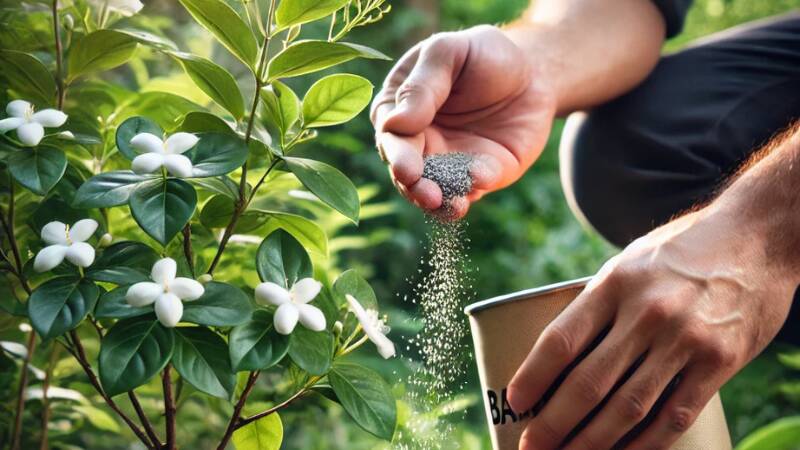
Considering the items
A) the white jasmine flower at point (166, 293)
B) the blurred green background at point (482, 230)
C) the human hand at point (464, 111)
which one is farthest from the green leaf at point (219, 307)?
the blurred green background at point (482, 230)

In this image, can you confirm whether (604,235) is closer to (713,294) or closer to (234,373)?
(713,294)

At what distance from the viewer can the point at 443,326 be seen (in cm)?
99

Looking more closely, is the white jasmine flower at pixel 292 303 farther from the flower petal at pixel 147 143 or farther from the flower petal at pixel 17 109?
the flower petal at pixel 17 109

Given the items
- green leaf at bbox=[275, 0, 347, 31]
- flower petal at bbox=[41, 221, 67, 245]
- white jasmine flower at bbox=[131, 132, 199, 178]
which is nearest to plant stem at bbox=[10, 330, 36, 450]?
flower petal at bbox=[41, 221, 67, 245]

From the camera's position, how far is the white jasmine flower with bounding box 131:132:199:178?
0.68 metres

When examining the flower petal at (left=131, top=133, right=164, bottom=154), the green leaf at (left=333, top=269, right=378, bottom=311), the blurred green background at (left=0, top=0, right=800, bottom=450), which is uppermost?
→ the flower petal at (left=131, top=133, right=164, bottom=154)

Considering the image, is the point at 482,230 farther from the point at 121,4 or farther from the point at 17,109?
the point at 17,109

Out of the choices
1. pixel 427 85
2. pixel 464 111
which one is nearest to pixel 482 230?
pixel 464 111

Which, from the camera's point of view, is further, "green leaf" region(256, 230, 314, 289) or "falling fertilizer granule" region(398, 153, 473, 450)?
"falling fertilizer granule" region(398, 153, 473, 450)

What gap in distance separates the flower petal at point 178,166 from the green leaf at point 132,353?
12 cm

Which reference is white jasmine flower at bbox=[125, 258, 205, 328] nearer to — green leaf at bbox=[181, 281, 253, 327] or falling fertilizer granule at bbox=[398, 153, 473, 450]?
green leaf at bbox=[181, 281, 253, 327]

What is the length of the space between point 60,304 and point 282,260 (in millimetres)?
188

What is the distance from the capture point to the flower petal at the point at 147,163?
68 centimetres

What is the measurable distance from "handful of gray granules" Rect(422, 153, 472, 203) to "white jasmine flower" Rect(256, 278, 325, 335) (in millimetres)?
320
